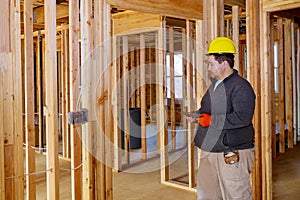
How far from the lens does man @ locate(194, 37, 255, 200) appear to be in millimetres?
2432

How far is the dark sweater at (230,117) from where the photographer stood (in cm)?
242

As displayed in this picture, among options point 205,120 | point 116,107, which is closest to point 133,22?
point 116,107

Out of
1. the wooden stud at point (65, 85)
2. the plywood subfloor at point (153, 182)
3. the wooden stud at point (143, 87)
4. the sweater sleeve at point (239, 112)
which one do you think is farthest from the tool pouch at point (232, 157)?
the wooden stud at point (65, 85)

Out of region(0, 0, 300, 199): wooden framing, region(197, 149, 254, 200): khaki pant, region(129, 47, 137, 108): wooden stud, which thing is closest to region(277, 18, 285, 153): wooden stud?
region(0, 0, 300, 199): wooden framing

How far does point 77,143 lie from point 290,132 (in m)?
5.19

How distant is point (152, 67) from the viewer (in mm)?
9555

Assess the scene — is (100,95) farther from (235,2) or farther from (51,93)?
(235,2)

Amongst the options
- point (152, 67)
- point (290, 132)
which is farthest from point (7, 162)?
point (152, 67)

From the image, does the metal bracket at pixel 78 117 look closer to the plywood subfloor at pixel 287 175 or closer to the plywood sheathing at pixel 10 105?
the plywood sheathing at pixel 10 105

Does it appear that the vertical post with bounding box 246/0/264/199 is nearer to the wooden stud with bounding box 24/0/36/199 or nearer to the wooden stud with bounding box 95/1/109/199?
the wooden stud with bounding box 95/1/109/199

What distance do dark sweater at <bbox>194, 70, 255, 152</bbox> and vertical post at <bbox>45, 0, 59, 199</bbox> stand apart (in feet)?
3.75

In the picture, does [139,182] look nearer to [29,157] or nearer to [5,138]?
[29,157]

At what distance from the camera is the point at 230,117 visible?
241cm

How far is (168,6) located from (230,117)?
1364 millimetres
